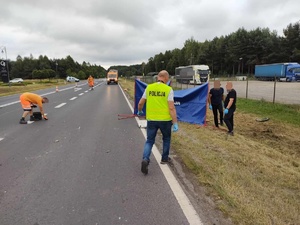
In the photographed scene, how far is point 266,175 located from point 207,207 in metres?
1.97

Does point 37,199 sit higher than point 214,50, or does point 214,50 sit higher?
point 214,50

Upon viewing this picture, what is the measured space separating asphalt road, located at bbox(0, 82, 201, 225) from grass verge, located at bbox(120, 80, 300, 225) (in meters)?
0.62

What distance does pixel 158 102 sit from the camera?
4945 millimetres

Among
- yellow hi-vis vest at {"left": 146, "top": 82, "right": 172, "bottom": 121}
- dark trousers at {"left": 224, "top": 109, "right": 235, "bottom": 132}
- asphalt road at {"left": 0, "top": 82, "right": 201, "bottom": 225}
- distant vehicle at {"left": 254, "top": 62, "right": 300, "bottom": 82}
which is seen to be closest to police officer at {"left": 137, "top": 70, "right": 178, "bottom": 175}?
yellow hi-vis vest at {"left": 146, "top": 82, "right": 172, "bottom": 121}

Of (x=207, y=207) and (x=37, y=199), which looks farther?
(x=37, y=199)

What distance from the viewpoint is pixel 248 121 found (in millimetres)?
11195

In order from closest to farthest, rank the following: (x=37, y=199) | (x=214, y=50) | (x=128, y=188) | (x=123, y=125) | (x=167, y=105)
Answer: (x=37, y=199), (x=128, y=188), (x=167, y=105), (x=123, y=125), (x=214, y=50)

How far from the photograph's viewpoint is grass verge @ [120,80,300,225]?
11.6ft

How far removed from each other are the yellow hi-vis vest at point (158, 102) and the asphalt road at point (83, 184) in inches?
40.3

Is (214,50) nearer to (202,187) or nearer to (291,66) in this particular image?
(291,66)

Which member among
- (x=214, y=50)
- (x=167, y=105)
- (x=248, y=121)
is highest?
(x=214, y=50)

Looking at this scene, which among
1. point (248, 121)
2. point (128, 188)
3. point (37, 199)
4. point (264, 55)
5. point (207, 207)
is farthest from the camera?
point (264, 55)

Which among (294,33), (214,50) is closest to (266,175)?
(294,33)

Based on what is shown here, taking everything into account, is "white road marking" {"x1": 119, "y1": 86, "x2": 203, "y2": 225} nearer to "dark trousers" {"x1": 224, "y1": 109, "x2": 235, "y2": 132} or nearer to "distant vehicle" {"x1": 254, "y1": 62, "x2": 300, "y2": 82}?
"dark trousers" {"x1": 224, "y1": 109, "x2": 235, "y2": 132}
